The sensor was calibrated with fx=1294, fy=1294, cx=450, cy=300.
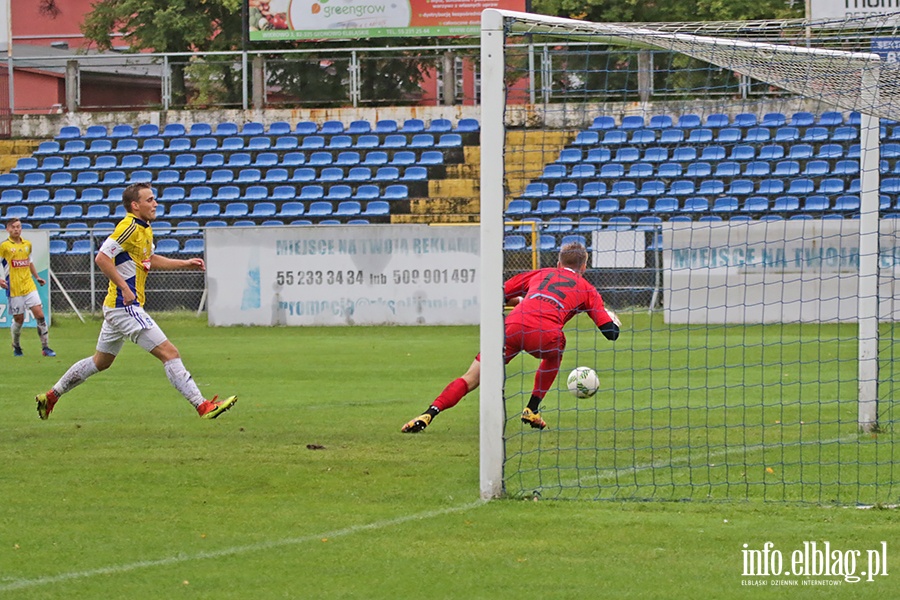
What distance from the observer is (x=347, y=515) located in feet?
23.5

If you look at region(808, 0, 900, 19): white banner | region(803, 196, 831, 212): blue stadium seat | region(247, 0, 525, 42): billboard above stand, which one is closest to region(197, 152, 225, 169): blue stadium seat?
region(247, 0, 525, 42): billboard above stand

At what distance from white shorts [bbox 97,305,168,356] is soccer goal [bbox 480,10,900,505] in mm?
2884

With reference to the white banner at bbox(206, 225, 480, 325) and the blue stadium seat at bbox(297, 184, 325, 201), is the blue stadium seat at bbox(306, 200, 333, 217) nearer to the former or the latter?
the blue stadium seat at bbox(297, 184, 325, 201)

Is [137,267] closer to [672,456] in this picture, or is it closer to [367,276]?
[672,456]

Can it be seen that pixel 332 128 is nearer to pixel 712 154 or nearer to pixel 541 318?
pixel 712 154

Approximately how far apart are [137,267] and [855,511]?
5990 mm

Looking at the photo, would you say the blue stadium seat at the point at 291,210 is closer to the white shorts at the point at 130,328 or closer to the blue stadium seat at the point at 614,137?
the blue stadium seat at the point at 614,137

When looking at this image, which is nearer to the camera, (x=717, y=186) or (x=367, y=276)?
(x=367, y=276)

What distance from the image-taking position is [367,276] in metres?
22.7

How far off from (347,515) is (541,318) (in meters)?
3.24

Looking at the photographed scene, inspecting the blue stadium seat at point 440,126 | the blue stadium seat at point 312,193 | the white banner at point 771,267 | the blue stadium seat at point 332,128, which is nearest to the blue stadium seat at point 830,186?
the white banner at point 771,267

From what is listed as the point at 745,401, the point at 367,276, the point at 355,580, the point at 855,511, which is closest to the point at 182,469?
the point at 355,580

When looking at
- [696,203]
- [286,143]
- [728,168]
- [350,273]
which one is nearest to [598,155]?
[696,203]

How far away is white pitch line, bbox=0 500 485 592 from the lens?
577 cm
